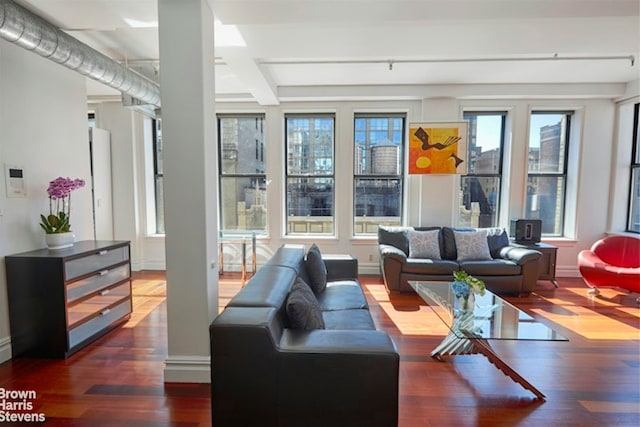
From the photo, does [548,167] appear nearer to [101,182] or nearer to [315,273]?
[315,273]

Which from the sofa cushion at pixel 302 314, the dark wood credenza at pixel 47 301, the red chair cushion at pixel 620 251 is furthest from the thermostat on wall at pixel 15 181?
the red chair cushion at pixel 620 251

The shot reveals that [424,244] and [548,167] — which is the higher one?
[548,167]

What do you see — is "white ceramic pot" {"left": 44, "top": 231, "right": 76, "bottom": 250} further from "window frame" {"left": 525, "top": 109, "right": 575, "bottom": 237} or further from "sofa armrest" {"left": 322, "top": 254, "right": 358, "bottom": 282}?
"window frame" {"left": 525, "top": 109, "right": 575, "bottom": 237}

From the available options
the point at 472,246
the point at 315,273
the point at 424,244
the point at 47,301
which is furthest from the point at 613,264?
the point at 47,301

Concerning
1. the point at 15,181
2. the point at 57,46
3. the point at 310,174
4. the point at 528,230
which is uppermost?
the point at 57,46

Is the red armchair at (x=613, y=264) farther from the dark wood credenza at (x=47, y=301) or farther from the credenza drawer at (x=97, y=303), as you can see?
the dark wood credenza at (x=47, y=301)

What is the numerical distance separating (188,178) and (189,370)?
1386mm

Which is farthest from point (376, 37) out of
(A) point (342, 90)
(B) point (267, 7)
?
(A) point (342, 90)

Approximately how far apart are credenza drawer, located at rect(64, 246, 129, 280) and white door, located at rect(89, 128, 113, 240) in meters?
1.77

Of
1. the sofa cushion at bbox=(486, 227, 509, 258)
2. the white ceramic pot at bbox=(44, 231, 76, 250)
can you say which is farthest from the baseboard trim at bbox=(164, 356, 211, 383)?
the sofa cushion at bbox=(486, 227, 509, 258)

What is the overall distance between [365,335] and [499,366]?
1.22 m

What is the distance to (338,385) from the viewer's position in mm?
1688

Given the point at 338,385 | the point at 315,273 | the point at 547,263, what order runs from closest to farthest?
the point at 338,385 < the point at 315,273 < the point at 547,263

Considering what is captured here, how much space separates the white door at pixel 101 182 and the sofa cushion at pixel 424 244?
4.59 m
